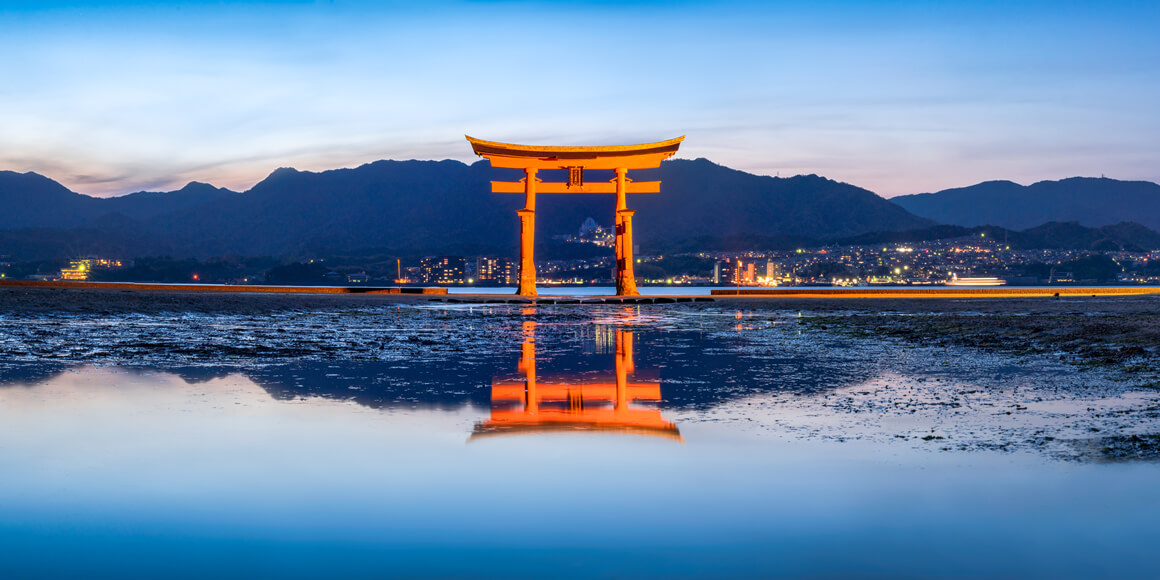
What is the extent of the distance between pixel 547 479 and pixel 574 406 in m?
4.26

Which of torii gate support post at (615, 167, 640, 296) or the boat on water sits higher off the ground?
torii gate support post at (615, 167, 640, 296)

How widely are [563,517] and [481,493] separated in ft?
3.00

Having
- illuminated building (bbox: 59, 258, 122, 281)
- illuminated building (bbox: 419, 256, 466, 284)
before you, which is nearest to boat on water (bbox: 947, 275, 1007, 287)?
illuminated building (bbox: 419, 256, 466, 284)

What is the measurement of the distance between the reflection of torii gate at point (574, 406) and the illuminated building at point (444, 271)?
157447 mm

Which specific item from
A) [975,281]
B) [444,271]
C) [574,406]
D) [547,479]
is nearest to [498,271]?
[444,271]

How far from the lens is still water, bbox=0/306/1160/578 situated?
205 inches

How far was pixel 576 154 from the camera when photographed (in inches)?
1992

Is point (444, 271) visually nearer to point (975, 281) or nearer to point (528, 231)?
point (975, 281)

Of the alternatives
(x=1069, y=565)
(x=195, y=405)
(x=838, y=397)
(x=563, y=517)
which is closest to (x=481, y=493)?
(x=563, y=517)

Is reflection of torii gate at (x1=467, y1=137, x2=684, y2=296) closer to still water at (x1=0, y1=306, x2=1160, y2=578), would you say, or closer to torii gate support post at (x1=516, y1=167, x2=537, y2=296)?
torii gate support post at (x1=516, y1=167, x2=537, y2=296)

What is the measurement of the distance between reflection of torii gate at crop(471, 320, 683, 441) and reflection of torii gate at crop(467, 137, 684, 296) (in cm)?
3486

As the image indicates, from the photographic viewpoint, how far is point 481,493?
22.1 ft

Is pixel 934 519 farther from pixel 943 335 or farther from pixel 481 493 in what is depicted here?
pixel 943 335

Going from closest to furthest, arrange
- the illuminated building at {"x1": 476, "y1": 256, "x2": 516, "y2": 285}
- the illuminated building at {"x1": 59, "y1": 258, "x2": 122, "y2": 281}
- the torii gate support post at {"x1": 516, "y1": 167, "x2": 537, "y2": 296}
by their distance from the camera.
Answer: the torii gate support post at {"x1": 516, "y1": 167, "x2": 537, "y2": 296}
the illuminated building at {"x1": 59, "y1": 258, "x2": 122, "y2": 281}
the illuminated building at {"x1": 476, "y1": 256, "x2": 516, "y2": 285}
